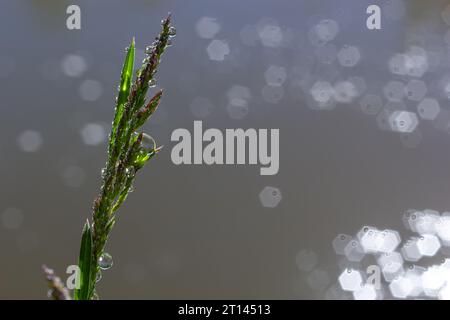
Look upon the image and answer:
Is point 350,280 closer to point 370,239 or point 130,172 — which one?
point 370,239

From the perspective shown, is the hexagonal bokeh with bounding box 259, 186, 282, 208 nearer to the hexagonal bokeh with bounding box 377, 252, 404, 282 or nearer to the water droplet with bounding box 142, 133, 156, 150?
the hexagonal bokeh with bounding box 377, 252, 404, 282

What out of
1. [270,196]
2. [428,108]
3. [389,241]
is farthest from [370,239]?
[428,108]

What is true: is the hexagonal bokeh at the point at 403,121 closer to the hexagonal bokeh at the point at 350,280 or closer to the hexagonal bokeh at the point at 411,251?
the hexagonal bokeh at the point at 411,251

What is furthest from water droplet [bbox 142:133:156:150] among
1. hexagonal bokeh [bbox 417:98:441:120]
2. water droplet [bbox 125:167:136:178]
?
hexagonal bokeh [bbox 417:98:441:120]

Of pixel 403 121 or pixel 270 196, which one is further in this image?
pixel 403 121

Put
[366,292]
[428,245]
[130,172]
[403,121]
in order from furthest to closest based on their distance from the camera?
[403,121], [428,245], [366,292], [130,172]

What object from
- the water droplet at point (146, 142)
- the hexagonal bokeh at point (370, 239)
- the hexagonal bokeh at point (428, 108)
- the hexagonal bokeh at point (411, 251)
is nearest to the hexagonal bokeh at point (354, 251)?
the hexagonal bokeh at point (370, 239)
